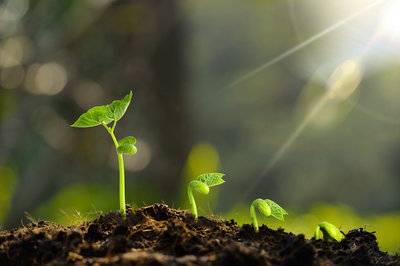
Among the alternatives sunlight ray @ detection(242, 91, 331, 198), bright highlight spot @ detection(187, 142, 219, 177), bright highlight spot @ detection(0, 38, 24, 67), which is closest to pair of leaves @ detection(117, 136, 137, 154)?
bright highlight spot @ detection(187, 142, 219, 177)

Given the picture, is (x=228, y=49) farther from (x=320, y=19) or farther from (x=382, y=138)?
(x=382, y=138)

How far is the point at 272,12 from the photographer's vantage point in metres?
9.43

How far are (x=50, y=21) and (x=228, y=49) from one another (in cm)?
518

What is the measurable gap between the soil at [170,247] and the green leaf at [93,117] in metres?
0.27

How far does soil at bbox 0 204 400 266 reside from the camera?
739mm

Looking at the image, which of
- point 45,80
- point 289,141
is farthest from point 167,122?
point 289,141

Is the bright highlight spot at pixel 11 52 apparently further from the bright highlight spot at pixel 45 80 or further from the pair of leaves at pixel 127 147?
the pair of leaves at pixel 127 147

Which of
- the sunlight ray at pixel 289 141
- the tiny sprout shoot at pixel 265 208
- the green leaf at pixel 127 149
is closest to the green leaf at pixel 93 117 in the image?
the green leaf at pixel 127 149

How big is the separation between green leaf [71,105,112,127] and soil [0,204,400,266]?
0.90 ft

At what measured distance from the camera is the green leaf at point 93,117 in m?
1.01

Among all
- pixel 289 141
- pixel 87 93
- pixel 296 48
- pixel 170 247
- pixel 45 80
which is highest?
pixel 296 48

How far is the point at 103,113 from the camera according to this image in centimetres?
103

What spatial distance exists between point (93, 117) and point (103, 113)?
0.03m

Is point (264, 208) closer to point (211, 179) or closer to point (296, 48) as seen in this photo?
point (211, 179)
